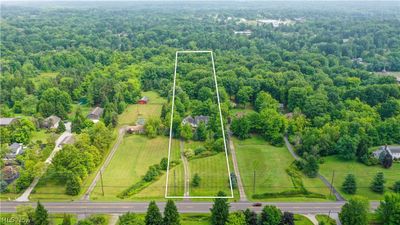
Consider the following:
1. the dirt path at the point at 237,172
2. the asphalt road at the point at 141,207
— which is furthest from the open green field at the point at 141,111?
the asphalt road at the point at 141,207

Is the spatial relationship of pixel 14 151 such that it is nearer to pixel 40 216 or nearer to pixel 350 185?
pixel 40 216

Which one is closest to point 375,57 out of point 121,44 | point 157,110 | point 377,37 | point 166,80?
point 377,37

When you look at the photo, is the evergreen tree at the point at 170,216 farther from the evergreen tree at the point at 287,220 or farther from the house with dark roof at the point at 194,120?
the house with dark roof at the point at 194,120

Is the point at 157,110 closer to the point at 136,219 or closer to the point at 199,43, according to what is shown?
the point at 136,219

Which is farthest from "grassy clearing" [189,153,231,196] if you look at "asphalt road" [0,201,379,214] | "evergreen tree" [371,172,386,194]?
"evergreen tree" [371,172,386,194]

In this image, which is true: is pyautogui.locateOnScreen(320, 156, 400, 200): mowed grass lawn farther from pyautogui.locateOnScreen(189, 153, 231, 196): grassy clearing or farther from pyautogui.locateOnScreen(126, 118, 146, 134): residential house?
pyautogui.locateOnScreen(126, 118, 146, 134): residential house
